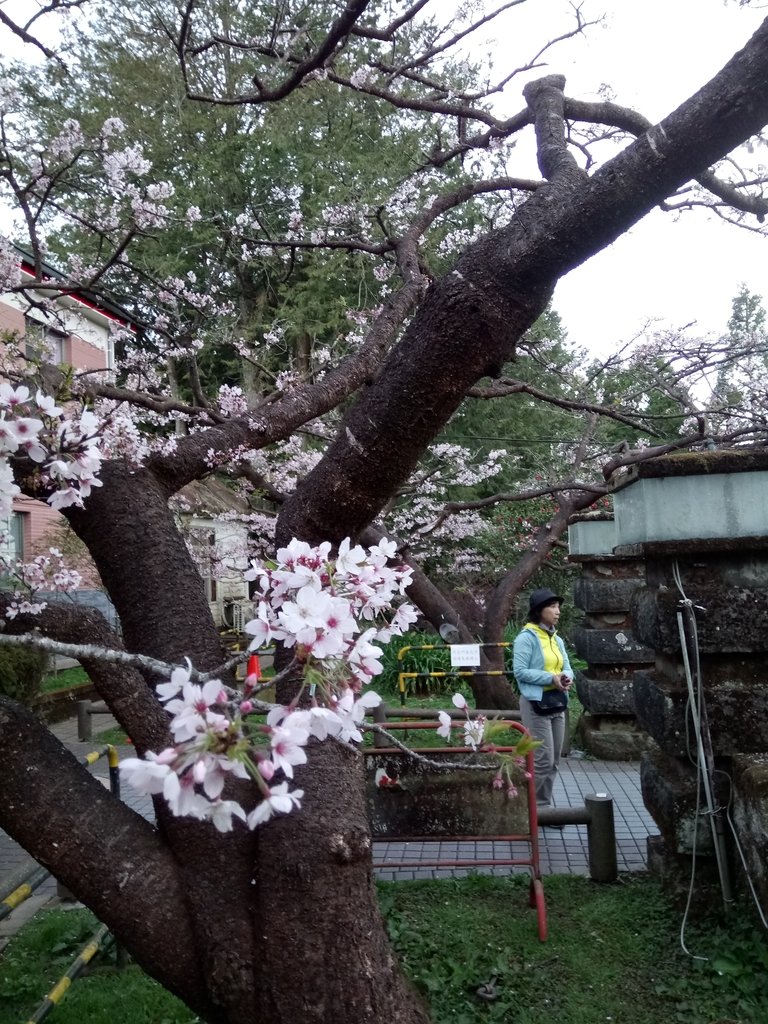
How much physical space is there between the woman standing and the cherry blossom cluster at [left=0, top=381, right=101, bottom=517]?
4.51 meters

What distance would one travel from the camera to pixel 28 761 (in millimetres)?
2412

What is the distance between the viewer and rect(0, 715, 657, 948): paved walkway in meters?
5.31

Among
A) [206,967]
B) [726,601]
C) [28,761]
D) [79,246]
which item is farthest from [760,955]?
[79,246]

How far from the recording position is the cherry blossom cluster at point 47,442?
6.20 feet

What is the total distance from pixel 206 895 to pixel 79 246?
677 inches

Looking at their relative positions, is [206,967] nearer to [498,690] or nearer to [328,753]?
[328,753]

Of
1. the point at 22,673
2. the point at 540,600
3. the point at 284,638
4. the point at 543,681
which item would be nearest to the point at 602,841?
the point at 543,681

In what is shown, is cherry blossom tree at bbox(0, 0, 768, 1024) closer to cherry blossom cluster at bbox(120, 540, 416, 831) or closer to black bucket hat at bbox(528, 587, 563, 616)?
cherry blossom cluster at bbox(120, 540, 416, 831)

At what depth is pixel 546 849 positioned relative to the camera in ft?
19.2

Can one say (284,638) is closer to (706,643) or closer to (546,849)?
(706,643)

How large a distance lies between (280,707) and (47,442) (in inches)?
44.0

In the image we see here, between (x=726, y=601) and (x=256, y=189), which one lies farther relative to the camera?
(x=256, y=189)

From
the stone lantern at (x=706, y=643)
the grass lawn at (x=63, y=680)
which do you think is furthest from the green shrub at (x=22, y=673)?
the stone lantern at (x=706, y=643)

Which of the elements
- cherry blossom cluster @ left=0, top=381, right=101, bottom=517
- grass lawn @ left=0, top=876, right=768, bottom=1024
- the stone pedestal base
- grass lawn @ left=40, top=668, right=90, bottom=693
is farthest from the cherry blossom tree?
grass lawn @ left=40, top=668, right=90, bottom=693
